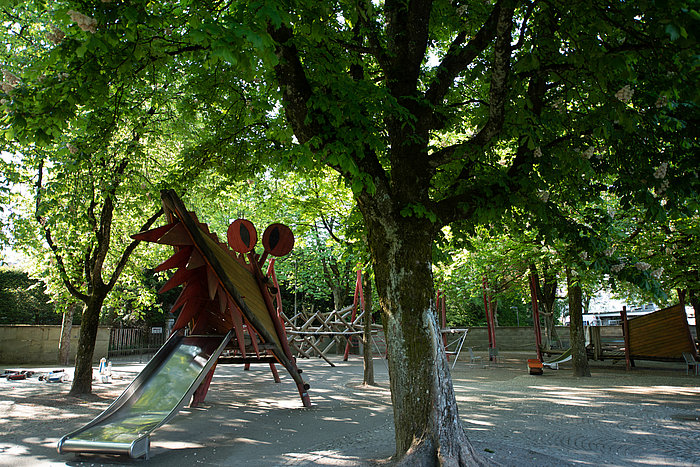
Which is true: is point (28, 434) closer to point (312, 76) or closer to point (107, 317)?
point (312, 76)

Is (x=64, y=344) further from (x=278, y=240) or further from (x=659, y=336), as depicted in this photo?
(x=659, y=336)

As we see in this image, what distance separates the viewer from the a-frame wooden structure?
7156 millimetres

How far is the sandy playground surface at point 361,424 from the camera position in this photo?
5.72 metres

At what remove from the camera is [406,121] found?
5734mm

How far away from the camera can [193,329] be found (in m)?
8.62

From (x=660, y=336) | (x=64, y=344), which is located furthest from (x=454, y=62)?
(x=64, y=344)

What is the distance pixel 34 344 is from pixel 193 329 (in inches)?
706

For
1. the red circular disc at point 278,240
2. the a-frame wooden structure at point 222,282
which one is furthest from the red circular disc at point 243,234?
the red circular disc at point 278,240

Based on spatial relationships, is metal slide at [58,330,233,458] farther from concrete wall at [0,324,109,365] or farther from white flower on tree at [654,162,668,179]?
concrete wall at [0,324,109,365]

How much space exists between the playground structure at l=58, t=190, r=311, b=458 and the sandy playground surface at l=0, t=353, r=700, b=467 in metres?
0.38

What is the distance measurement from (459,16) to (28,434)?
8901mm

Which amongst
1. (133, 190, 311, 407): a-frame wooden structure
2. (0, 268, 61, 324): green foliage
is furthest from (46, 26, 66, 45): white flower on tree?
(0, 268, 61, 324): green foliage

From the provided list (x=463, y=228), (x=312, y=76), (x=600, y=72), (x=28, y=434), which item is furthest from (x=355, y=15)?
(x=28, y=434)

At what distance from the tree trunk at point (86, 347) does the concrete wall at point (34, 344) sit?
1160 centimetres
